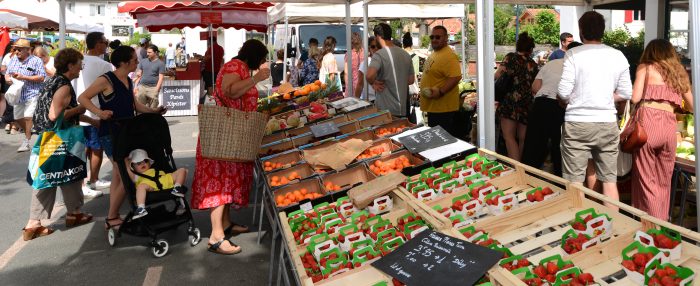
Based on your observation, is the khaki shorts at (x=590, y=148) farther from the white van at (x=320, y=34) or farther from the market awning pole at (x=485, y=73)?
the white van at (x=320, y=34)

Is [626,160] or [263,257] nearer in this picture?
[626,160]

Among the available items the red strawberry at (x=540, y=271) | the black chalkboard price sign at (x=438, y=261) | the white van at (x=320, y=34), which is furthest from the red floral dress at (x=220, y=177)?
the white van at (x=320, y=34)

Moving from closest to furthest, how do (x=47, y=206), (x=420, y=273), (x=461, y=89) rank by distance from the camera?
1. (x=420, y=273)
2. (x=47, y=206)
3. (x=461, y=89)

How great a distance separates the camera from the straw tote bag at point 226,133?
15.9ft

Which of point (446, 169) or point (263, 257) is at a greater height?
point (446, 169)

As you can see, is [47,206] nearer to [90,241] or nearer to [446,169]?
[90,241]

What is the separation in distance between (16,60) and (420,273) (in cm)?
1124

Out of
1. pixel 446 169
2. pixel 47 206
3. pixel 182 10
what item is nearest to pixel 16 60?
pixel 182 10

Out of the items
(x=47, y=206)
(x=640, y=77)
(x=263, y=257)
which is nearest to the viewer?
(x=640, y=77)

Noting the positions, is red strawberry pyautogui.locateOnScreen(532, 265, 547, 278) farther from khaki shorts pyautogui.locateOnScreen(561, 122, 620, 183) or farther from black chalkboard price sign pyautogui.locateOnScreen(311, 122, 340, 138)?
black chalkboard price sign pyautogui.locateOnScreen(311, 122, 340, 138)

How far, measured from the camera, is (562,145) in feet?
15.8

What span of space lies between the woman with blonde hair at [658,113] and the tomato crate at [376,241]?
215cm

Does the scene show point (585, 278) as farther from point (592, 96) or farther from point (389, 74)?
point (389, 74)

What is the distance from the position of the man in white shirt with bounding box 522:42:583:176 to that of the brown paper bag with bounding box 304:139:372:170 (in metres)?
1.95
